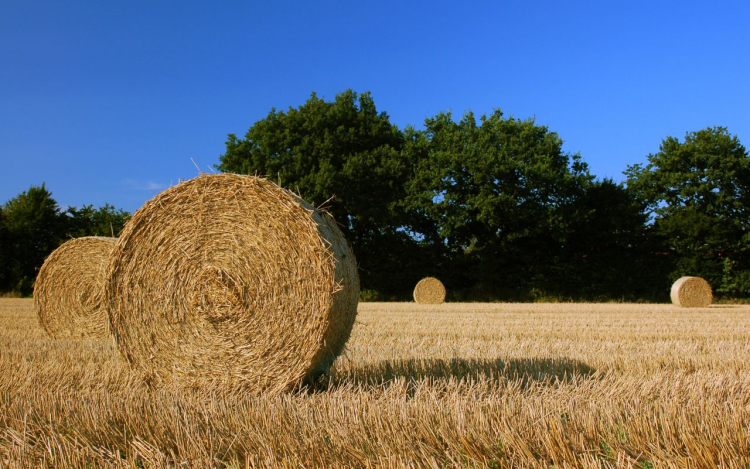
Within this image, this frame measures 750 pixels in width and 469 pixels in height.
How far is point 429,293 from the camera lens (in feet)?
66.8

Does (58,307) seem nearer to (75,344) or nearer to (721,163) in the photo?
(75,344)

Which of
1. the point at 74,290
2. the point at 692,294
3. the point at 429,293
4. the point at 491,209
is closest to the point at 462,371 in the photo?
the point at 74,290

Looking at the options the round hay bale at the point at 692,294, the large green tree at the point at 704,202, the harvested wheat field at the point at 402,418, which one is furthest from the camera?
the large green tree at the point at 704,202

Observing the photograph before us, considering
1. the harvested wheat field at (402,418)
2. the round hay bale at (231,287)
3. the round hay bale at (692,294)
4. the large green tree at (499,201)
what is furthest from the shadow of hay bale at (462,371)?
the large green tree at (499,201)

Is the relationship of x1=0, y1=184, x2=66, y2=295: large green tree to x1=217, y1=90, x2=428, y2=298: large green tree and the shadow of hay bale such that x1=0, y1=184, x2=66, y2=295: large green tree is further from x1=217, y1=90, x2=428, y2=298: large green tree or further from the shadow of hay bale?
the shadow of hay bale

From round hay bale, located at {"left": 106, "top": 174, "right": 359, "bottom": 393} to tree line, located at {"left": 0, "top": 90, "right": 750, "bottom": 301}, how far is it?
19.0 metres

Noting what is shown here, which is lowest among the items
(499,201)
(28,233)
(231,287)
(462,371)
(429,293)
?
(462,371)

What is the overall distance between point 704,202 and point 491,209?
9.92 m

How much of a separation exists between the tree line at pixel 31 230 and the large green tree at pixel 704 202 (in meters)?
23.8

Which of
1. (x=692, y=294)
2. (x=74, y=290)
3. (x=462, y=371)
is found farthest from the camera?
(x=692, y=294)

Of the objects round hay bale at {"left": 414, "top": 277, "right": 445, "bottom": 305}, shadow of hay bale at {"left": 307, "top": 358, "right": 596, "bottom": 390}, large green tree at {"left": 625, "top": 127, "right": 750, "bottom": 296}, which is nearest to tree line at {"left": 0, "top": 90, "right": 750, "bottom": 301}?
large green tree at {"left": 625, "top": 127, "right": 750, "bottom": 296}

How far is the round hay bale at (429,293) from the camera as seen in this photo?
20328mm

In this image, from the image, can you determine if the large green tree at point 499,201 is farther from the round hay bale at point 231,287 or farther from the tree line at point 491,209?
the round hay bale at point 231,287

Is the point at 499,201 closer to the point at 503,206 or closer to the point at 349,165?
the point at 503,206
